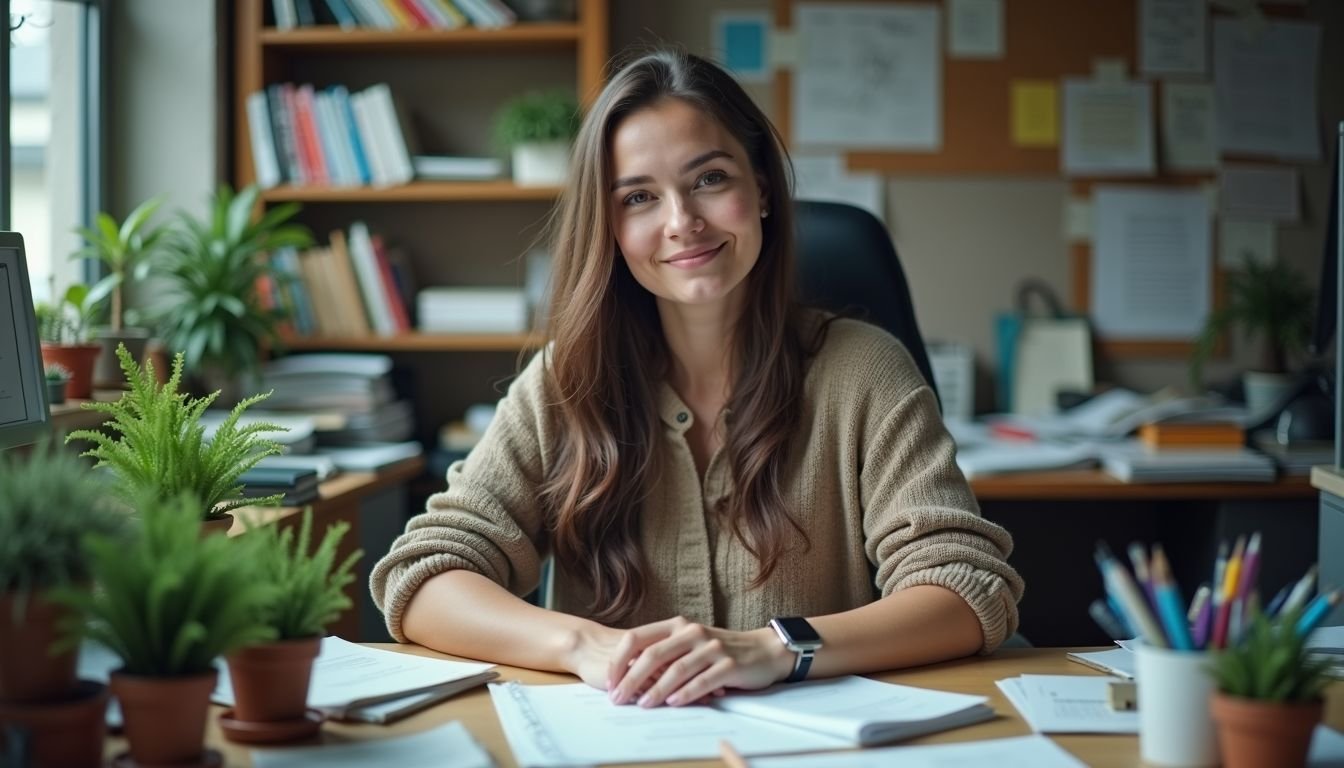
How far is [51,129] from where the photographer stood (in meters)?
2.70

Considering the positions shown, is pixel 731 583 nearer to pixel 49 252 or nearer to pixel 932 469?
pixel 932 469

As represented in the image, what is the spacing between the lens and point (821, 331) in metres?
1.74

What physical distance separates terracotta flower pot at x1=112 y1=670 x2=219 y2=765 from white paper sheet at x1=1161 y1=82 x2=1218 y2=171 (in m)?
2.84

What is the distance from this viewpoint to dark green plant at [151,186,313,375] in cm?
261

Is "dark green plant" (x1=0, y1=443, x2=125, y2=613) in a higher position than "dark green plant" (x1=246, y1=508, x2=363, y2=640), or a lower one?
higher

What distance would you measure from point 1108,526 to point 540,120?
1.64 m

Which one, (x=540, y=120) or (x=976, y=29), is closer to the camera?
(x=540, y=120)

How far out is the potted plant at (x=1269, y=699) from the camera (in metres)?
0.91

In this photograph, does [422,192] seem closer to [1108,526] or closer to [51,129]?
[51,129]

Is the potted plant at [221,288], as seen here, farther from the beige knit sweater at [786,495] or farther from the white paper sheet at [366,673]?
the white paper sheet at [366,673]

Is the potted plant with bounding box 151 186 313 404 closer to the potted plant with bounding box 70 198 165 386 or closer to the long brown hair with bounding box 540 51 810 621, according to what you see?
the potted plant with bounding box 70 198 165 386

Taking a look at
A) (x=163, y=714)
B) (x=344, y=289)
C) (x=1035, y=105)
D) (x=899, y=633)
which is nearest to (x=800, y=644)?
(x=899, y=633)

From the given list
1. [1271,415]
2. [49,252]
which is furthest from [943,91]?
[49,252]

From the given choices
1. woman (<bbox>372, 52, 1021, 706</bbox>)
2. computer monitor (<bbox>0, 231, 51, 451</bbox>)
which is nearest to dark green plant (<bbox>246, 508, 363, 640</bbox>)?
woman (<bbox>372, 52, 1021, 706</bbox>)
